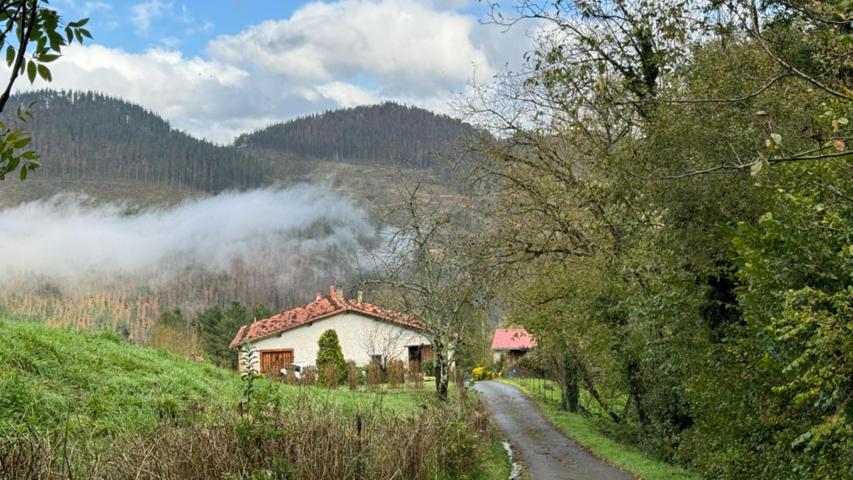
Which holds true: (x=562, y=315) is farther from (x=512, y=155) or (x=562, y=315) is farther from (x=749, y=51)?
(x=749, y=51)

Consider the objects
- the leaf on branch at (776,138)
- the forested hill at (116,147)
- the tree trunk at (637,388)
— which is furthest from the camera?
the forested hill at (116,147)

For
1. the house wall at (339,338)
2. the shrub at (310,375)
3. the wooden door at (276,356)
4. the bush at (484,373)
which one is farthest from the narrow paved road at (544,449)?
the bush at (484,373)

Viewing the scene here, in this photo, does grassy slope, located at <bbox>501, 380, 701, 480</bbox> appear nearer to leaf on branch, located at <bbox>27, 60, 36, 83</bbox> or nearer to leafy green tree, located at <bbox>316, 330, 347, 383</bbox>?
leafy green tree, located at <bbox>316, 330, 347, 383</bbox>

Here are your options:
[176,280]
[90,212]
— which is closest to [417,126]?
[176,280]

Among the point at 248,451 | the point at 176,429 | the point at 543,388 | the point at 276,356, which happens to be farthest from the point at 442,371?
the point at 276,356

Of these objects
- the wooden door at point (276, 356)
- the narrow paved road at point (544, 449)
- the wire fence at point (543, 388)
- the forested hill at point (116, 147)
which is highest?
the forested hill at point (116, 147)

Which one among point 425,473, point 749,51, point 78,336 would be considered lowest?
point 425,473

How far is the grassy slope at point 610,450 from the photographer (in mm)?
15289

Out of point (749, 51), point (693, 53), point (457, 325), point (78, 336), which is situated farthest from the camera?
point (457, 325)

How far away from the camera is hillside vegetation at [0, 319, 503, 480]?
597 cm

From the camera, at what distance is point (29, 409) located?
892 cm

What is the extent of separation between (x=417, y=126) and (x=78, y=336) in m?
145

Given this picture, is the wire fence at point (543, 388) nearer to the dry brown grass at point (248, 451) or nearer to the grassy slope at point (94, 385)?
the grassy slope at point (94, 385)

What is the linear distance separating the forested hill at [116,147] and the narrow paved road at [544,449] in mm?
168909
